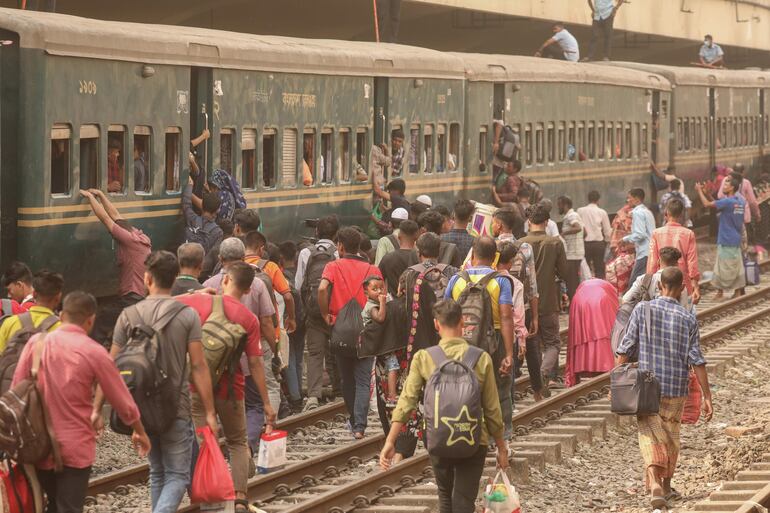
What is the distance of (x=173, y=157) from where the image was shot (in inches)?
680

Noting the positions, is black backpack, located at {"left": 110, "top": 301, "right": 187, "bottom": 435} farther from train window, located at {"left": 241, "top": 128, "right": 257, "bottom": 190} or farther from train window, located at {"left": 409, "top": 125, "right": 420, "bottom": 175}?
train window, located at {"left": 409, "top": 125, "right": 420, "bottom": 175}

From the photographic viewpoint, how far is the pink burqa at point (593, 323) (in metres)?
16.4

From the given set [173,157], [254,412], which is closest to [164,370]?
[254,412]

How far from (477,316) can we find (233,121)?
6949 millimetres

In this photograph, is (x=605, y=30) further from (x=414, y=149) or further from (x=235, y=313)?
(x=235, y=313)

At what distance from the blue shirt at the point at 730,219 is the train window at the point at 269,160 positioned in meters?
7.44

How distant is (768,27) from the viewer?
61969 millimetres

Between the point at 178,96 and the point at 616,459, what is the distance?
5511mm

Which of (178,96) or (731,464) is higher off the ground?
(178,96)

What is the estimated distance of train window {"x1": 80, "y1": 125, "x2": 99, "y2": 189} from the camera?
15523mm

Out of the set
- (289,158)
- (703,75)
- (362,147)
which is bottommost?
(289,158)

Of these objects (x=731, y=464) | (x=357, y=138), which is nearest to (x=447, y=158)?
(x=357, y=138)

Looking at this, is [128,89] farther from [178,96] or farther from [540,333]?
[540,333]

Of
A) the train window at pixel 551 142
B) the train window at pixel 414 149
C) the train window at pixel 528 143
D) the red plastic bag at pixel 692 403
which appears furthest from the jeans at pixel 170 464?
the train window at pixel 551 142
